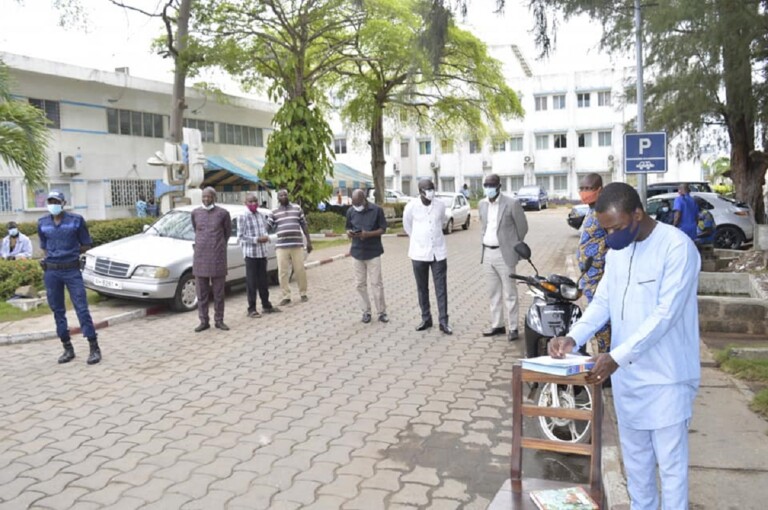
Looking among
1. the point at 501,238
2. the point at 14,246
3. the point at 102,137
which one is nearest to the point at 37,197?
the point at 102,137

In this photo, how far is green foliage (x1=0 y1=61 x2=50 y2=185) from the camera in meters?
11.7

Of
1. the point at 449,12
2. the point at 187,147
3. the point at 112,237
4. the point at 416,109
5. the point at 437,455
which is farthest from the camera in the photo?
the point at 416,109

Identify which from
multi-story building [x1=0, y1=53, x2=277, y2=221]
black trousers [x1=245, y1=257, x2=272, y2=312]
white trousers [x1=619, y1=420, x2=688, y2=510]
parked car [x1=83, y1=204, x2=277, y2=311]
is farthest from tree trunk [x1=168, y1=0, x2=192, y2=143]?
white trousers [x1=619, y1=420, x2=688, y2=510]

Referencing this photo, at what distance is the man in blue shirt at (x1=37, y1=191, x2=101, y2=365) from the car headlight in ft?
9.13

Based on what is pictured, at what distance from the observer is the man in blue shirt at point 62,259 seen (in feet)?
24.8

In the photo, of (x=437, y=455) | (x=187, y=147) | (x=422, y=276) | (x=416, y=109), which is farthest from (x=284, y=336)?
(x=416, y=109)

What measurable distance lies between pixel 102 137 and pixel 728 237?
21.3 m

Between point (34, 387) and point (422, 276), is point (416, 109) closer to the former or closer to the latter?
point (422, 276)

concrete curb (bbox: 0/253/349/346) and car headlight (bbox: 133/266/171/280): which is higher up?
car headlight (bbox: 133/266/171/280)

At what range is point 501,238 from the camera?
8.04m

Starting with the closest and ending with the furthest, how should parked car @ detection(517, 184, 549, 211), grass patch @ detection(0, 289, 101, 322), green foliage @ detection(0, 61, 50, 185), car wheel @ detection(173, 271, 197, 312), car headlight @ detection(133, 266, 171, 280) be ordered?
grass patch @ detection(0, 289, 101, 322), car headlight @ detection(133, 266, 171, 280), car wheel @ detection(173, 271, 197, 312), green foliage @ detection(0, 61, 50, 185), parked car @ detection(517, 184, 549, 211)

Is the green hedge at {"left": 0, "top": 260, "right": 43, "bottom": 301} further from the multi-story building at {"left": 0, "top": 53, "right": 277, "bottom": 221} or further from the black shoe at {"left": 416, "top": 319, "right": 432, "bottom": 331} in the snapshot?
the multi-story building at {"left": 0, "top": 53, "right": 277, "bottom": 221}

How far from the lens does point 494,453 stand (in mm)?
4922

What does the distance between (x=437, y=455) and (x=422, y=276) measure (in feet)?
13.4
